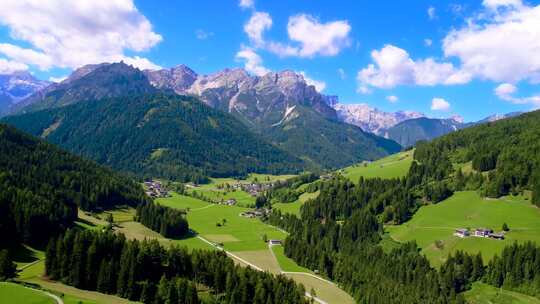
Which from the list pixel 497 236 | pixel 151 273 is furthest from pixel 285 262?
pixel 497 236

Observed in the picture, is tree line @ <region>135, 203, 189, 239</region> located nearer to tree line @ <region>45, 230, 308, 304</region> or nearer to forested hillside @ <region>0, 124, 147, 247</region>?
forested hillside @ <region>0, 124, 147, 247</region>

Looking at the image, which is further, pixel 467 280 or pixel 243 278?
pixel 467 280

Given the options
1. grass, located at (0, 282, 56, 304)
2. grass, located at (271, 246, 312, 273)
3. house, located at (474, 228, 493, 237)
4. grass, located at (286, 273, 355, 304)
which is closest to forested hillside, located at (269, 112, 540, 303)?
Answer: grass, located at (271, 246, 312, 273)

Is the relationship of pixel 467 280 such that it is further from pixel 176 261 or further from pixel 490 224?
pixel 176 261

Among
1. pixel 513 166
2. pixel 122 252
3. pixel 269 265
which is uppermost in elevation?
pixel 513 166

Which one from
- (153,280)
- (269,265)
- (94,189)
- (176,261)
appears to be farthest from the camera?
(94,189)

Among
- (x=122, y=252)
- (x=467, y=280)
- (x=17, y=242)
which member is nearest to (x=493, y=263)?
(x=467, y=280)

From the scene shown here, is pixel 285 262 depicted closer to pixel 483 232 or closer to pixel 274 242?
pixel 274 242
